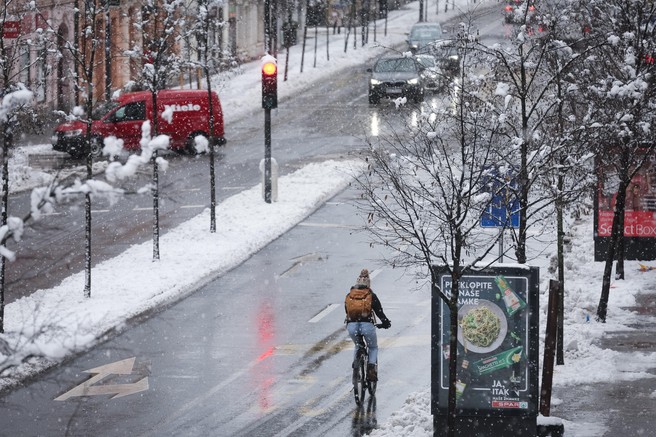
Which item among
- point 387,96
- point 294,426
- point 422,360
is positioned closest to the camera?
point 294,426

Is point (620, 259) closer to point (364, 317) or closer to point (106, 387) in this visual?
point (364, 317)

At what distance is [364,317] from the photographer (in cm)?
1589

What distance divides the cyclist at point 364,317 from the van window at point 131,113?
2302cm

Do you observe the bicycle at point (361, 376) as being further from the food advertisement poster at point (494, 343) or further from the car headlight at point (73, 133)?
the car headlight at point (73, 133)

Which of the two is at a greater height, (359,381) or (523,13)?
(523,13)

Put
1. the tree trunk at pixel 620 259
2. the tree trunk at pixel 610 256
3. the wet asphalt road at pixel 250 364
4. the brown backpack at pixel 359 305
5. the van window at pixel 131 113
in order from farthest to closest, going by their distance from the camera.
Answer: the van window at pixel 131 113, the tree trunk at pixel 620 259, the tree trunk at pixel 610 256, the brown backpack at pixel 359 305, the wet asphalt road at pixel 250 364

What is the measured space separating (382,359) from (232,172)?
18.2 m

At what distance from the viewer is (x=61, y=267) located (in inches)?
957

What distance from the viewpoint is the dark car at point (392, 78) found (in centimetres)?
4597

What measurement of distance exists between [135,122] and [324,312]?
18.3m

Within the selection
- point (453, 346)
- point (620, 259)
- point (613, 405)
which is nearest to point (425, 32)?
point (620, 259)

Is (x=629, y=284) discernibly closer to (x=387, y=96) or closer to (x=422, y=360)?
(x=422, y=360)

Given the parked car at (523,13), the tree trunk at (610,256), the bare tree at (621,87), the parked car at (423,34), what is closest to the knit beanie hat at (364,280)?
the bare tree at (621,87)

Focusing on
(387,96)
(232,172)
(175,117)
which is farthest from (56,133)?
(387,96)
